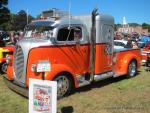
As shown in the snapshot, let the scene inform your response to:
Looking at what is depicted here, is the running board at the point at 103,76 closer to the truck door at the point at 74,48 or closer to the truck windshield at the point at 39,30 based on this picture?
the truck door at the point at 74,48

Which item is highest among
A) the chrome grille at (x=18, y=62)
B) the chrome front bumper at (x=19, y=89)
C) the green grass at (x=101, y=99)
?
the chrome grille at (x=18, y=62)

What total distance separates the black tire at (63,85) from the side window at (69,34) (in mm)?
1112

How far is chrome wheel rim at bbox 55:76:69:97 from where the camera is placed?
25.8ft

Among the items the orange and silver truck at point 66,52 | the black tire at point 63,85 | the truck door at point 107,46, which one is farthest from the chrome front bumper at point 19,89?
the truck door at point 107,46

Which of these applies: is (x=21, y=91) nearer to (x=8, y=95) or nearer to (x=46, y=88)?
(x=8, y=95)

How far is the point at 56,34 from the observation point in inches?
315

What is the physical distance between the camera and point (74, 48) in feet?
27.5

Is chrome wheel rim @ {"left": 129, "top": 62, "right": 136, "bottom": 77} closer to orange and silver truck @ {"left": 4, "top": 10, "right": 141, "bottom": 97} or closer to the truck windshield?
orange and silver truck @ {"left": 4, "top": 10, "right": 141, "bottom": 97}

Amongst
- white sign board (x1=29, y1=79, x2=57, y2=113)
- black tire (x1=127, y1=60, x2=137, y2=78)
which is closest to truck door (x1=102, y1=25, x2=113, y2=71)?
black tire (x1=127, y1=60, x2=137, y2=78)

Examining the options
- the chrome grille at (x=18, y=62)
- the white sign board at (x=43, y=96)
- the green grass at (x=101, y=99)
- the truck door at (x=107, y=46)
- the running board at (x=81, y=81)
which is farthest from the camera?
the truck door at (x=107, y=46)

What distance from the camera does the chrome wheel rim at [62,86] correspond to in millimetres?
7879

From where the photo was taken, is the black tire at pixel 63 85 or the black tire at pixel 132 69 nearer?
the black tire at pixel 63 85

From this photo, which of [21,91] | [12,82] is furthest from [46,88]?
[12,82]

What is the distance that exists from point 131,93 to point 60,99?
2292 mm
